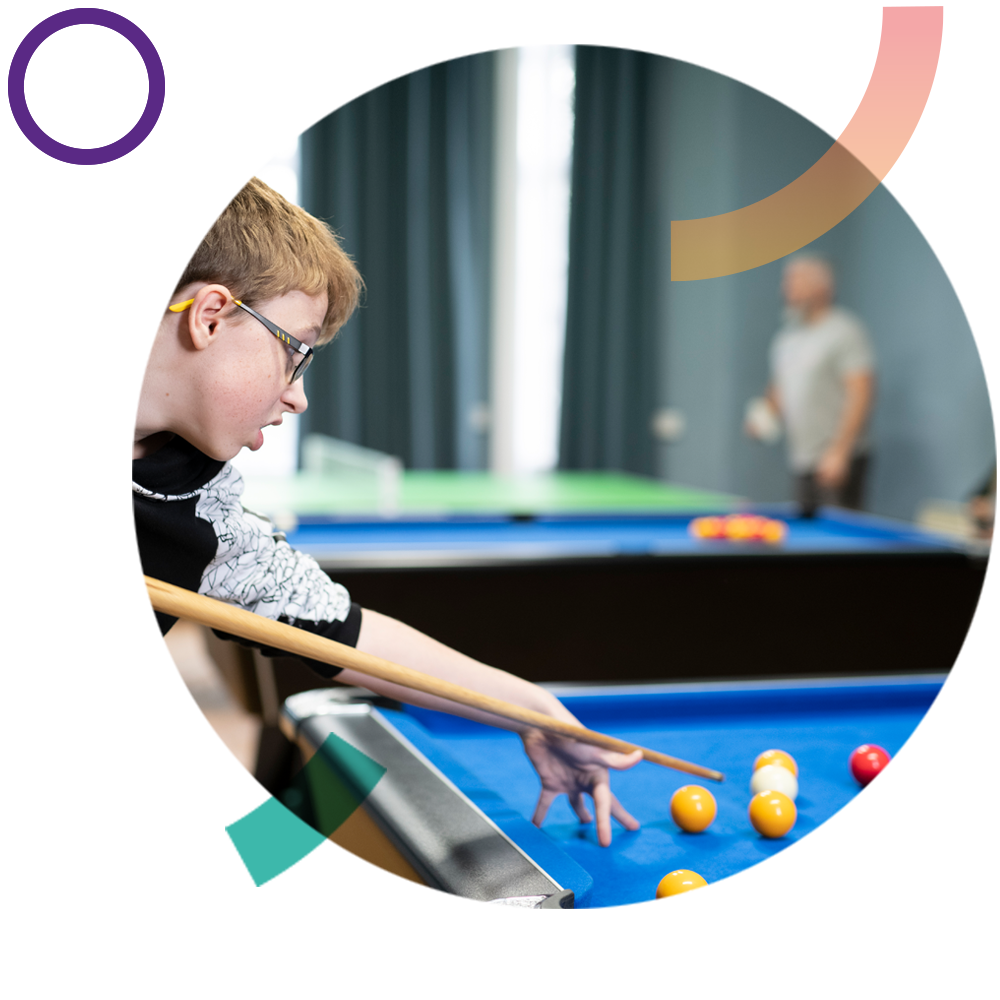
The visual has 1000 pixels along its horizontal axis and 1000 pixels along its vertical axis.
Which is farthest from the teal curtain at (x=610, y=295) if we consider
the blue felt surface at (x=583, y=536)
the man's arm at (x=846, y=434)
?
the blue felt surface at (x=583, y=536)

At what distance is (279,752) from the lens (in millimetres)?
1435

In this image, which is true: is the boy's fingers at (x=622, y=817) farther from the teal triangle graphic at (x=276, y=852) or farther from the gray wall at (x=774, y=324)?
the gray wall at (x=774, y=324)

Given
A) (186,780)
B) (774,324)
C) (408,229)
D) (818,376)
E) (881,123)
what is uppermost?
(408,229)

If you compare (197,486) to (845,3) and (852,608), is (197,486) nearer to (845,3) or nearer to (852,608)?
(845,3)

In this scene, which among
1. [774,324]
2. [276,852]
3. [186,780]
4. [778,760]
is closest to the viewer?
[276,852]

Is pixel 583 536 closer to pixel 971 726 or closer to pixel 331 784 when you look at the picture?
pixel 971 726

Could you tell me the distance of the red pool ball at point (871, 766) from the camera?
4.06 ft

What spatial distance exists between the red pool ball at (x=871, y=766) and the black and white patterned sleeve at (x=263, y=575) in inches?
24.2

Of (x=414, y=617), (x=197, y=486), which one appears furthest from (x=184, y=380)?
(x=414, y=617)

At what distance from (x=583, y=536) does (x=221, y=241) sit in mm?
2126

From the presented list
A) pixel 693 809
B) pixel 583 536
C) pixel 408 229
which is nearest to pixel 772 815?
pixel 693 809

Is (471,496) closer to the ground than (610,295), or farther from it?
closer to the ground

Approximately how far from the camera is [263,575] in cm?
109

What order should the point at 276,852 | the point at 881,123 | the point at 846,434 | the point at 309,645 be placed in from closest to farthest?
the point at 309,645, the point at 276,852, the point at 881,123, the point at 846,434
